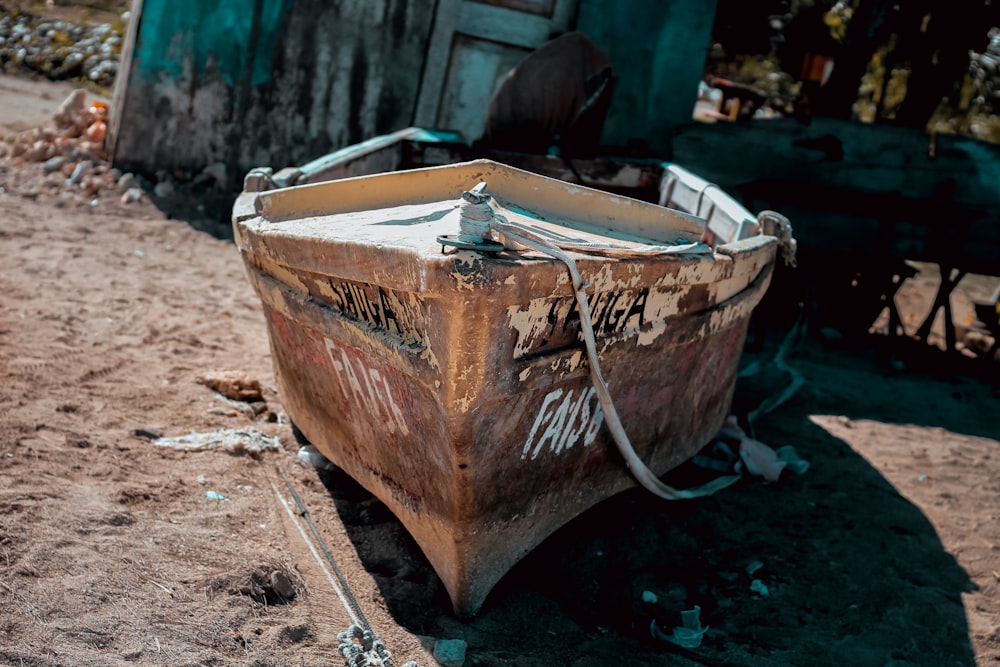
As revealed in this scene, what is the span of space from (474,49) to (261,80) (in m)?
1.84

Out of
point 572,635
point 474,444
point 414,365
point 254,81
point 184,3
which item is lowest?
point 572,635

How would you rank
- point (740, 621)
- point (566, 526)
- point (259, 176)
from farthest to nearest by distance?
point (259, 176) → point (566, 526) → point (740, 621)

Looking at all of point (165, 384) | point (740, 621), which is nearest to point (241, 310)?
point (165, 384)

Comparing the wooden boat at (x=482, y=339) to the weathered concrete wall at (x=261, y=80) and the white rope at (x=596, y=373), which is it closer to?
the white rope at (x=596, y=373)

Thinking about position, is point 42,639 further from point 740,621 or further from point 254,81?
Answer: point 254,81

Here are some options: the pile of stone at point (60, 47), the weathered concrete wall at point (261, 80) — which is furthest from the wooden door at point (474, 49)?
the pile of stone at point (60, 47)

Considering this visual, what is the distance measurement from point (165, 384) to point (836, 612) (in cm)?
319

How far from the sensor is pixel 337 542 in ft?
11.3

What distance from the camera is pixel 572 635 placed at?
3.09m

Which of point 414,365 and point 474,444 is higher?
point 414,365

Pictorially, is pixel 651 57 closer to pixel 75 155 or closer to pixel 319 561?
pixel 75 155

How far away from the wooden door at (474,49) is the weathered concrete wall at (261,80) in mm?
156

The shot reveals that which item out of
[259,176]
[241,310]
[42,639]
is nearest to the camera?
[42,639]

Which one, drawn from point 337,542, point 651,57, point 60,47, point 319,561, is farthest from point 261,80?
point 60,47
